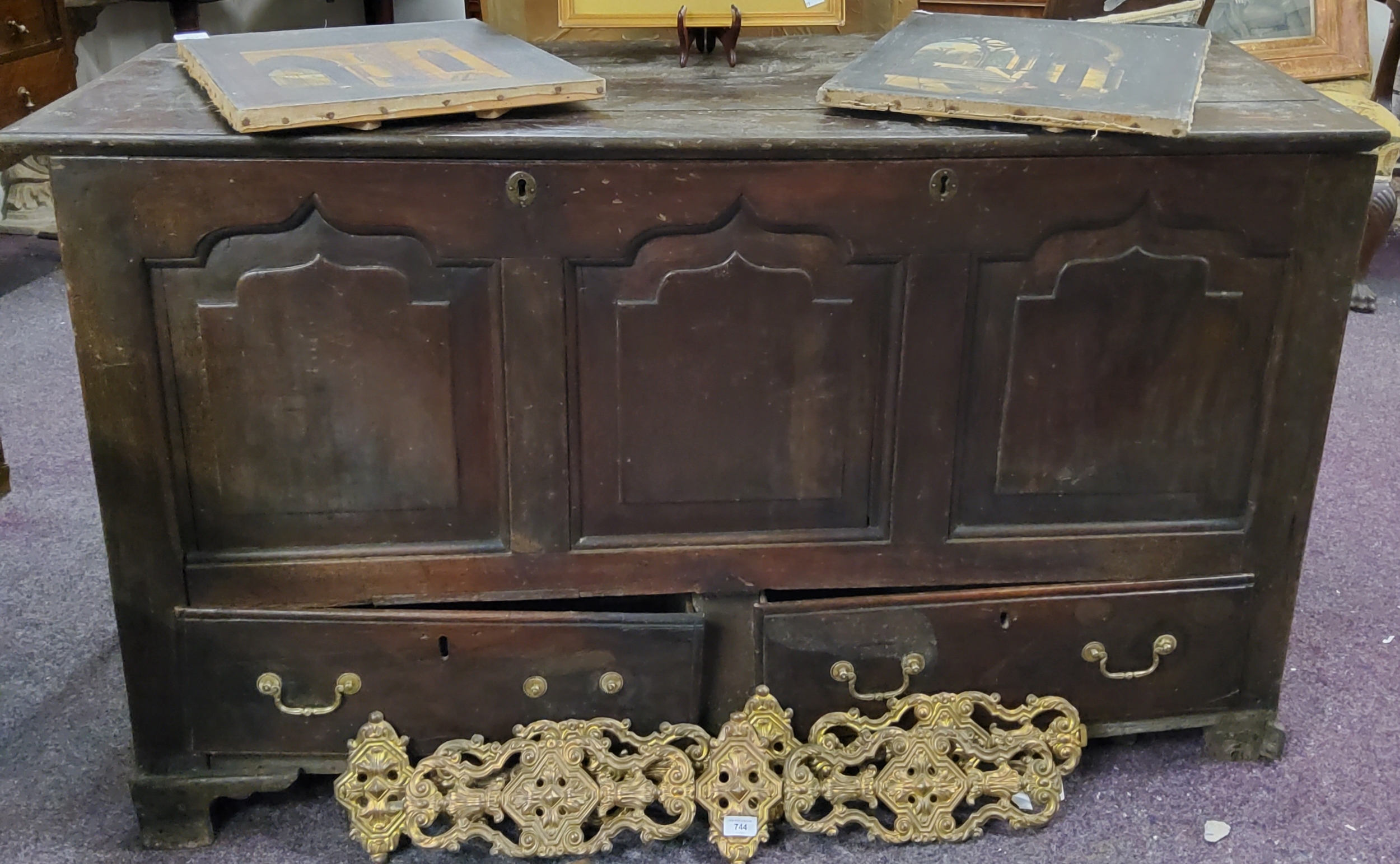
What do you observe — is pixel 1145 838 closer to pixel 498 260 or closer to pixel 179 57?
pixel 498 260

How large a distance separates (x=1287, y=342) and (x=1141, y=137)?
281mm

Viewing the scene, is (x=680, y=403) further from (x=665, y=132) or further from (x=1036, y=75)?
(x=1036, y=75)

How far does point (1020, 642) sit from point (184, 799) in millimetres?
886

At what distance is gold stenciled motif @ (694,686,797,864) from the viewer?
1304mm

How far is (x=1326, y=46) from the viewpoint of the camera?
2785mm

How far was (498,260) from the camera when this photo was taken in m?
1.19

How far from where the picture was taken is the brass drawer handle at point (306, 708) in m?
1.30

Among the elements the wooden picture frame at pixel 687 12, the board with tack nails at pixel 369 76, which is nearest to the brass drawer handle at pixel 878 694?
the board with tack nails at pixel 369 76

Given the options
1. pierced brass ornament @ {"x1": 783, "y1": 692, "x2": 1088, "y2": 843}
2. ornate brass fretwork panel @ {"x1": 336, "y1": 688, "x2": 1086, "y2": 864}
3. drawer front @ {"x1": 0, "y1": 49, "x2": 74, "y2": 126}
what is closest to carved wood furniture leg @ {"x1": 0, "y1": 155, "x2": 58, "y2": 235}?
drawer front @ {"x1": 0, "y1": 49, "x2": 74, "y2": 126}

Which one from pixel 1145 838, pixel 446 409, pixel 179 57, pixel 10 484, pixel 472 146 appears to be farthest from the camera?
pixel 10 484

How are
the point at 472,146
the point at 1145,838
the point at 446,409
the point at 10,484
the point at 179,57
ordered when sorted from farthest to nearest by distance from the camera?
the point at 10,484, the point at 179,57, the point at 1145,838, the point at 446,409, the point at 472,146

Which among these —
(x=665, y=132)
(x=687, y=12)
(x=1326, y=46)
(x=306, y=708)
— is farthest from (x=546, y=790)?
(x=1326, y=46)

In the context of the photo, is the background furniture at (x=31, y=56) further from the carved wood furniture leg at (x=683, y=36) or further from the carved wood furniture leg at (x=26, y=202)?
the carved wood furniture leg at (x=683, y=36)

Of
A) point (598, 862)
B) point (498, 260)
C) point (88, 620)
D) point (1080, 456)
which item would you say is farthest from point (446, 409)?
point (88, 620)
